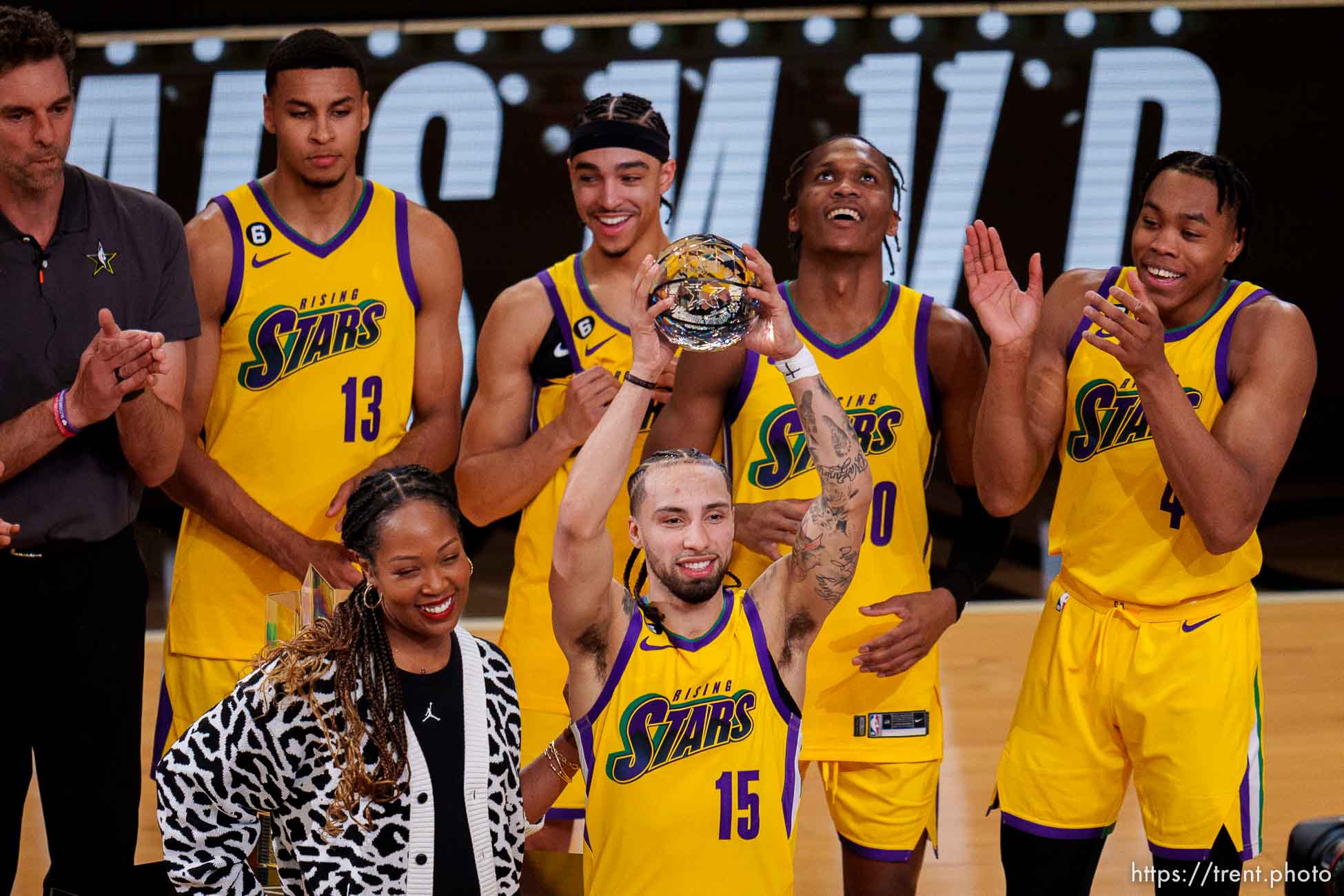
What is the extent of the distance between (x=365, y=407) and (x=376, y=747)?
136 cm

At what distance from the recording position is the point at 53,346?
3.41 metres

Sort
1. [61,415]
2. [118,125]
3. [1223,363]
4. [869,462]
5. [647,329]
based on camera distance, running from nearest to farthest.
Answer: [647,329]
[61,415]
[1223,363]
[869,462]
[118,125]

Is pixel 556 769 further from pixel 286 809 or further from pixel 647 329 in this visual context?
pixel 647 329

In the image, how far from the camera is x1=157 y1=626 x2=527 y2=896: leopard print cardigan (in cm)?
272

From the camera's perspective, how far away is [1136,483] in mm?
3543

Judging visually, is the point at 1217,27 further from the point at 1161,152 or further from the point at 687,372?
the point at 687,372

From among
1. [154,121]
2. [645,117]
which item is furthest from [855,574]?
[154,121]

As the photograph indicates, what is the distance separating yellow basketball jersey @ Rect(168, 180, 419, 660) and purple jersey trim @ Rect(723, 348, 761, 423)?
0.83 m

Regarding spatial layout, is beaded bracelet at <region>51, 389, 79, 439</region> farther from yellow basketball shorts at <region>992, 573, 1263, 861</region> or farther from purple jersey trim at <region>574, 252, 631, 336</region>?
yellow basketball shorts at <region>992, 573, 1263, 861</region>

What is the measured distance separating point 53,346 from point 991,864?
2868 millimetres

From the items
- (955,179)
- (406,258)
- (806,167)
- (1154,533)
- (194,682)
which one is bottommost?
(194,682)

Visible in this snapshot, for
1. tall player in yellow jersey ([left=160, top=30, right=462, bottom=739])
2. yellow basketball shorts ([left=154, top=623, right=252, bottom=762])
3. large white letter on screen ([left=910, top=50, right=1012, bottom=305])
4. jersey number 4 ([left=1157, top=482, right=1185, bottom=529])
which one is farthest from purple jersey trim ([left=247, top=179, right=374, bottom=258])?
large white letter on screen ([left=910, top=50, right=1012, bottom=305])

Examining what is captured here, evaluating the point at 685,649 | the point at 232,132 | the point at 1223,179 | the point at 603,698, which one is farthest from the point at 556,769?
the point at 232,132

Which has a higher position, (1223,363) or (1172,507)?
(1223,363)
